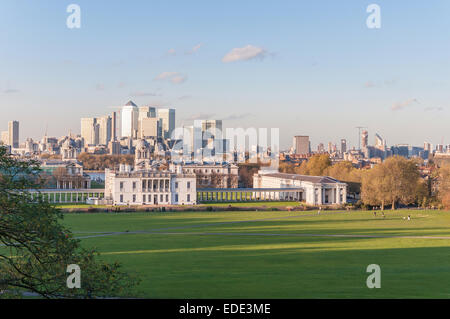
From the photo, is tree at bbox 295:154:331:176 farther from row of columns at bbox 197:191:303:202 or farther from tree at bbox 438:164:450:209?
tree at bbox 438:164:450:209

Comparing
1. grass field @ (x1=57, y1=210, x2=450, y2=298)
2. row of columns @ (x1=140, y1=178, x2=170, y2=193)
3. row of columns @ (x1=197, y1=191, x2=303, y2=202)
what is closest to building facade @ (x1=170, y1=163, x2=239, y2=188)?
row of columns @ (x1=197, y1=191, x2=303, y2=202)

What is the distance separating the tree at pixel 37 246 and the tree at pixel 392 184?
68.5m

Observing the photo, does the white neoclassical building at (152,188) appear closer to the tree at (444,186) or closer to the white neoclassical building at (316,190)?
the white neoclassical building at (316,190)

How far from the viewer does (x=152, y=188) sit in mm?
100062

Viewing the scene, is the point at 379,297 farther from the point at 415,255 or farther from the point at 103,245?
the point at 103,245

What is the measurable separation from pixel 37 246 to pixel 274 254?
19.9m

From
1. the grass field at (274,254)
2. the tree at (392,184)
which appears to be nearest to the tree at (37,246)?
the grass field at (274,254)

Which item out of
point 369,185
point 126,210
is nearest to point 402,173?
point 369,185

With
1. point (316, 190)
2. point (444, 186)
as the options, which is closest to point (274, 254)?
point (444, 186)

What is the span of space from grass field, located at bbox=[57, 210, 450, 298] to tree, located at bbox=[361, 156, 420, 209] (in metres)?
17.6

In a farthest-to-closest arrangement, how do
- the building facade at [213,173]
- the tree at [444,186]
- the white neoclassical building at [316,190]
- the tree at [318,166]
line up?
the building facade at [213,173] < the tree at [318,166] < the white neoclassical building at [316,190] < the tree at [444,186]

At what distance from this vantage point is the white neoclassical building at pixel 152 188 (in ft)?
322

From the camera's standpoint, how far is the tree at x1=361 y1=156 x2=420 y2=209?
86.5 metres

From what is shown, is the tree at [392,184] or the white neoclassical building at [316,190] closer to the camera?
the tree at [392,184]
